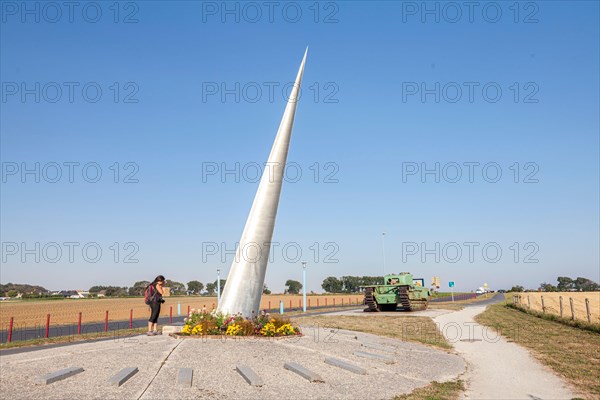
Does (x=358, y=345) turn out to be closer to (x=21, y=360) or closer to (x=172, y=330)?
(x=172, y=330)

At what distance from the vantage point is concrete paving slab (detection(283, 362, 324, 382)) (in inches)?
358

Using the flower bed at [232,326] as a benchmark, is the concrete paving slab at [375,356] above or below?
below

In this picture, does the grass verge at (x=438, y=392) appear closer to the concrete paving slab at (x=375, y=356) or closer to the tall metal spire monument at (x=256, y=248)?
the concrete paving slab at (x=375, y=356)

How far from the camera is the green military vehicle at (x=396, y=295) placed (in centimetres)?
3278

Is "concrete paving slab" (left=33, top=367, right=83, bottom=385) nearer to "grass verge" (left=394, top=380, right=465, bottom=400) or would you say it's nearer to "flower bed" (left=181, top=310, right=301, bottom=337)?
"flower bed" (left=181, top=310, right=301, bottom=337)

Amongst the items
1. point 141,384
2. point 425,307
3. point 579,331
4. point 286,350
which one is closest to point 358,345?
point 286,350

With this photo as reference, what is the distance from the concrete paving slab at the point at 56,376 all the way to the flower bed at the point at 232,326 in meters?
3.91

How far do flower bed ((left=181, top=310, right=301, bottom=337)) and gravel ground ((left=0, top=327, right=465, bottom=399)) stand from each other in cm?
55

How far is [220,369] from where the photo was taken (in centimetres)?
930

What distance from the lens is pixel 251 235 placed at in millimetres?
13828

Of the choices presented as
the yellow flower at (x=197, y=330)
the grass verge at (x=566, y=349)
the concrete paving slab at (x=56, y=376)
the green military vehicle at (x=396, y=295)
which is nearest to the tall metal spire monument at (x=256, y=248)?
the yellow flower at (x=197, y=330)

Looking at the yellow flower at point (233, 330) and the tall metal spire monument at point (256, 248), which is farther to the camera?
the tall metal spire monument at point (256, 248)

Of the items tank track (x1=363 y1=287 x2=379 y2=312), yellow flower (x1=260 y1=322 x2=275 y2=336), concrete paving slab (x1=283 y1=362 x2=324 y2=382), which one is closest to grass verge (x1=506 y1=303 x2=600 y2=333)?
tank track (x1=363 y1=287 x2=379 y2=312)

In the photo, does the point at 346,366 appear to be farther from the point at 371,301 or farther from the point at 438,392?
the point at 371,301
